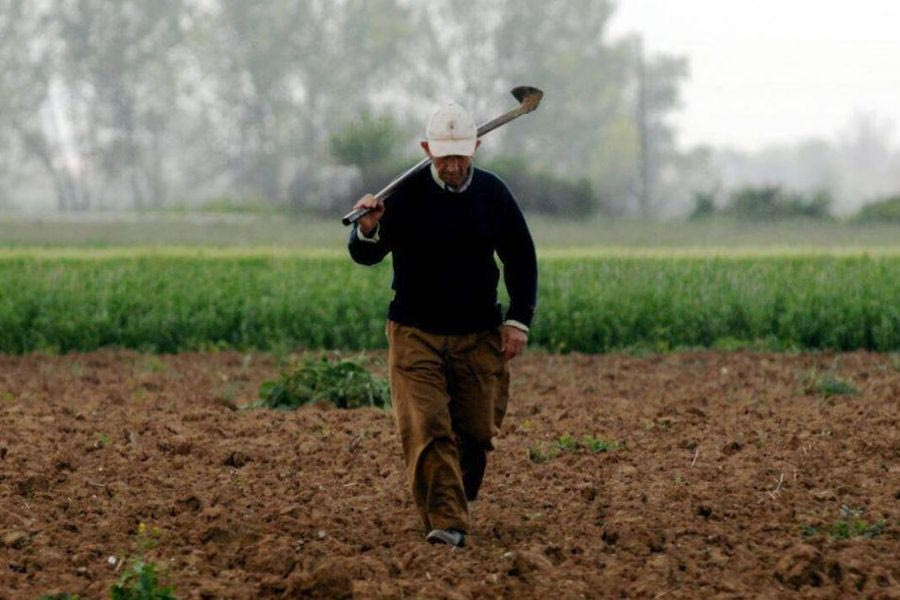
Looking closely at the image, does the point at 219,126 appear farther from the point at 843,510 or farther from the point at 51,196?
the point at 843,510

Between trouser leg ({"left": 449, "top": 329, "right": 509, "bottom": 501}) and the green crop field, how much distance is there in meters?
8.17

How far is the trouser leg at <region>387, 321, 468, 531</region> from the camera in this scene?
6.82m

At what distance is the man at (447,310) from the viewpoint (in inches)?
269

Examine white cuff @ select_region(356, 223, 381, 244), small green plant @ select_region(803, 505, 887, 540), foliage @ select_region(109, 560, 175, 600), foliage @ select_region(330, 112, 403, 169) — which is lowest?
small green plant @ select_region(803, 505, 887, 540)

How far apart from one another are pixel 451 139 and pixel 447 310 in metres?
0.75

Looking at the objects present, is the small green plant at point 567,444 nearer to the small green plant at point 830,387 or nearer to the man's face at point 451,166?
the small green plant at point 830,387

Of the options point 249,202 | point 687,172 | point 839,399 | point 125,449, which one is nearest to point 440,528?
point 125,449

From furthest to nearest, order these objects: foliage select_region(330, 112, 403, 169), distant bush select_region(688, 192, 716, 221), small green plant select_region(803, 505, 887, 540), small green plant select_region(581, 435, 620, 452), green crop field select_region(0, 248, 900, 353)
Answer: distant bush select_region(688, 192, 716, 221)
foliage select_region(330, 112, 403, 169)
green crop field select_region(0, 248, 900, 353)
small green plant select_region(581, 435, 620, 452)
small green plant select_region(803, 505, 887, 540)

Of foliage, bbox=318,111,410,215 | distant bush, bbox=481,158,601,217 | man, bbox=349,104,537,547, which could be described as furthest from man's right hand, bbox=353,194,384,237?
distant bush, bbox=481,158,601,217

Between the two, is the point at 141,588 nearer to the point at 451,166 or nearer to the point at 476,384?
the point at 476,384

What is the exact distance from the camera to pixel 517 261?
7070 millimetres

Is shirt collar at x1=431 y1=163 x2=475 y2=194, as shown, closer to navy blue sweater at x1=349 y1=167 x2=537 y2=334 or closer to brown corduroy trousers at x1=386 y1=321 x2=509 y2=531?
navy blue sweater at x1=349 y1=167 x2=537 y2=334

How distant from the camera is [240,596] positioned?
20.1ft

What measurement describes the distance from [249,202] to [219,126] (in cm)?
2010
